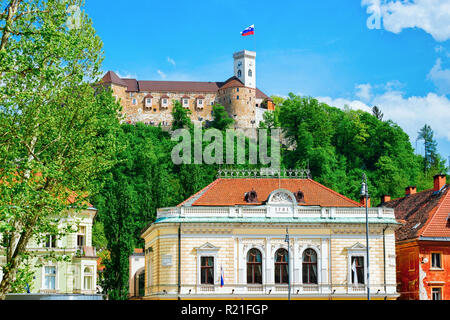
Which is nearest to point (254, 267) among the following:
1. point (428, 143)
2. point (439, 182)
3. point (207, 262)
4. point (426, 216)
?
point (207, 262)

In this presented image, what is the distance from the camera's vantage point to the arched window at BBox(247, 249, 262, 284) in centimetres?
4853

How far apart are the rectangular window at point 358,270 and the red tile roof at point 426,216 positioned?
18.8 feet

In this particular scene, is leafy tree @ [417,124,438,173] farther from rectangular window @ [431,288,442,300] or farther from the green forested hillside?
rectangular window @ [431,288,442,300]

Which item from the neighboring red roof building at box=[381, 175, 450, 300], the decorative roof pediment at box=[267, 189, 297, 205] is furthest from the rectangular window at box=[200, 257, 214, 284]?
the neighboring red roof building at box=[381, 175, 450, 300]

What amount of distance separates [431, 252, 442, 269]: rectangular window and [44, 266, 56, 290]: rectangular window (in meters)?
28.6

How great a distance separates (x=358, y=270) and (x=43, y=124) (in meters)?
28.8

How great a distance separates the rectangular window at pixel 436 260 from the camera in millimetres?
52281

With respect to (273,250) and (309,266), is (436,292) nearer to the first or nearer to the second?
(309,266)

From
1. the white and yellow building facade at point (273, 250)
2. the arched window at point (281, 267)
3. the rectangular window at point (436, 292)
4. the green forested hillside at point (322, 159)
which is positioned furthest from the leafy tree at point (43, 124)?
the green forested hillside at point (322, 159)

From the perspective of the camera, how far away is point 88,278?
5838 cm

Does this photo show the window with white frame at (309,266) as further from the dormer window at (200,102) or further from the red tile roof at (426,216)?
the dormer window at (200,102)

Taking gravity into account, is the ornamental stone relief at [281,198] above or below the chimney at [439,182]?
below

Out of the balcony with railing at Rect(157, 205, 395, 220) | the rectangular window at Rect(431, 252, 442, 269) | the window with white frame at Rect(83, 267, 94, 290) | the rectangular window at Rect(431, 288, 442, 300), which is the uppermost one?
the balcony with railing at Rect(157, 205, 395, 220)
